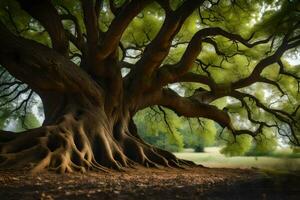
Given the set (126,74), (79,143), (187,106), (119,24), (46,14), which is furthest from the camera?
(187,106)

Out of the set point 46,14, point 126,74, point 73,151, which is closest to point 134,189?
Answer: point 73,151

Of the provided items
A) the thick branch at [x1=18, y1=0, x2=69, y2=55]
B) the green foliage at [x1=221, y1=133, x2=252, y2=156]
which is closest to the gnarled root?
the thick branch at [x1=18, y1=0, x2=69, y2=55]

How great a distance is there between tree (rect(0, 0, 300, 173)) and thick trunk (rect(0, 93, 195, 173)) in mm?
27

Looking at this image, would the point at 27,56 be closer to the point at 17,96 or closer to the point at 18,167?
the point at 18,167

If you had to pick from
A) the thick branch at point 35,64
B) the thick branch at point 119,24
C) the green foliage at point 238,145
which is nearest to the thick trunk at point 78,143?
the thick branch at point 35,64

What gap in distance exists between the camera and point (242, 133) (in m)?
16.0

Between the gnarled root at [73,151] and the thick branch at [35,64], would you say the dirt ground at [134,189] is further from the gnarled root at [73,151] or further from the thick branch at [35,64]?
the thick branch at [35,64]

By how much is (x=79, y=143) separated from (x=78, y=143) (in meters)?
0.03

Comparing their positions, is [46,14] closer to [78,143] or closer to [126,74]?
[78,143]

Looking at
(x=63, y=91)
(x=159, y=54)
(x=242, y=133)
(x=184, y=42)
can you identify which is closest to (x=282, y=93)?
(x=242, y=133)

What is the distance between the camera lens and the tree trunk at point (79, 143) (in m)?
7.87

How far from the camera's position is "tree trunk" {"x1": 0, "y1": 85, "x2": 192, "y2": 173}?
7867 millimetres

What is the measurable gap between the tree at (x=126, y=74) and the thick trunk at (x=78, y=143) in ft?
0.09

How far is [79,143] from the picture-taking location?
9.29 metres
